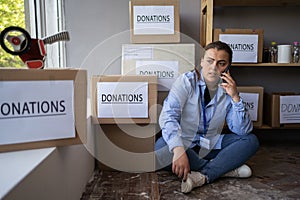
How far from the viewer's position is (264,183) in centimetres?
133

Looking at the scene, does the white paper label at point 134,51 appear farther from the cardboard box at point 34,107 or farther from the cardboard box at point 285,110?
the cardboard box at point 285,110

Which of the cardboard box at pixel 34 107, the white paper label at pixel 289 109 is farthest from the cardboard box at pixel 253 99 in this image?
the cardboard box at pixel 34 107

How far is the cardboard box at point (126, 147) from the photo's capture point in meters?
1.43

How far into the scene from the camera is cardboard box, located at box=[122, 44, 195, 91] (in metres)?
1.60

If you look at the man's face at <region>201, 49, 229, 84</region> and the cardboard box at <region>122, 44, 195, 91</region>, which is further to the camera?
the cardboard box at <region>122, 44, 195, 91</region>

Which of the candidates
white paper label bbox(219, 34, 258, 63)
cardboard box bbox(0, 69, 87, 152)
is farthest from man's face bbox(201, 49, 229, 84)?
cardboard box bbox(0, 69, 87, 152)

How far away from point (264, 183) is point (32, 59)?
1.20 metres

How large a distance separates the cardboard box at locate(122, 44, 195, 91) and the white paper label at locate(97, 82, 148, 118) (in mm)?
263

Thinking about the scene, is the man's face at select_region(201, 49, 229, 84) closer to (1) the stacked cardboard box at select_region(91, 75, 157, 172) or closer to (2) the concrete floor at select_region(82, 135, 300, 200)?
(1) the stacked cardboard box at select_region(91, 75, 157, 172)

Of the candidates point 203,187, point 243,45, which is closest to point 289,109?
point 243,45

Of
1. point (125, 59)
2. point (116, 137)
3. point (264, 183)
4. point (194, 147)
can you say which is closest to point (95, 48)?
point (125, 59)

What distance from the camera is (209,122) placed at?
145cm

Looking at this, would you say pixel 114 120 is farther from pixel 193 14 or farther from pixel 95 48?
pixel 193 14

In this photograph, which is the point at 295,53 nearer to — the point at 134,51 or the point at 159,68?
the point at 159,68
